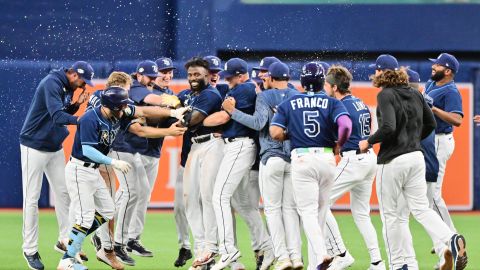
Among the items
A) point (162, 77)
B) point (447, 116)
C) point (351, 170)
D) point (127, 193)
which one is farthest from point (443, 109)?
point (127, 193)

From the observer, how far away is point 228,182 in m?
9.35

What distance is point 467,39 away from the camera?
→ 15.6 metres

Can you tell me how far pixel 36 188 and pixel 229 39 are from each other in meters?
6.19

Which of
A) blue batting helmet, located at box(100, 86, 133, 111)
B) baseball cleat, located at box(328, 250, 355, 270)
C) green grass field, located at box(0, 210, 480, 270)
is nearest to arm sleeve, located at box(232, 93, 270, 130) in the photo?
blue batting helmet, located at box(100, 86, 133, 111)

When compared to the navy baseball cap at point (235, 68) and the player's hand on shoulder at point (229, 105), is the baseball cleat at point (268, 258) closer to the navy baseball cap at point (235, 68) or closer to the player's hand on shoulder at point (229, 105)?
the player's hand on shoulder at point (229, 105)

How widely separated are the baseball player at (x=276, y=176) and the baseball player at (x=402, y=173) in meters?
0.78

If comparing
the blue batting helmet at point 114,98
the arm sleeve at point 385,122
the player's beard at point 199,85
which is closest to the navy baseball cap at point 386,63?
the arm sleeve at point 385,122

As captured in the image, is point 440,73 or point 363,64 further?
point 363,64

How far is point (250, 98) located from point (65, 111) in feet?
6.15

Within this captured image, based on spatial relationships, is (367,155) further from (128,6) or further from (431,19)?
(128,6)

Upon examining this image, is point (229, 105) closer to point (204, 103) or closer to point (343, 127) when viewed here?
point (204, 103)

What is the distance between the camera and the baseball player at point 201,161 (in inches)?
371

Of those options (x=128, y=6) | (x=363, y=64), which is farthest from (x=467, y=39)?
(x=128, y=6)

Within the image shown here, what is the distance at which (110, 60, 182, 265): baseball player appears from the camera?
10.2 m
